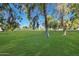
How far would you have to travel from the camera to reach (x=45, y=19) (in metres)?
2.14

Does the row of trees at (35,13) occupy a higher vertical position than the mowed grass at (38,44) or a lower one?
higher

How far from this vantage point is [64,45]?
2.12 meters

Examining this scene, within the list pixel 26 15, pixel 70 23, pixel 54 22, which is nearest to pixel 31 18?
pixel 26 15

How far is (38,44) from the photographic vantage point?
2.12 metres

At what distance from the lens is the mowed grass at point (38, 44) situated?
2105 mm

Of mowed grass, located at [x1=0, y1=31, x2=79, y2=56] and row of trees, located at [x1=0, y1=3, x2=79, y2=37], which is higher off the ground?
row of trees, located at [x1=0, y1=3, x2=79, y2=37]

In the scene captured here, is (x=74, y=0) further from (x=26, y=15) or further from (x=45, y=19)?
(x=26, y=15)

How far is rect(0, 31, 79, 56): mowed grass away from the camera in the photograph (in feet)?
6.91

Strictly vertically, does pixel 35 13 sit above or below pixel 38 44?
above

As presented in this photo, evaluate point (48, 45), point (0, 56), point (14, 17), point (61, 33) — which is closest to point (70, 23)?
point (61, 33)

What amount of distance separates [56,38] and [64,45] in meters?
0.10

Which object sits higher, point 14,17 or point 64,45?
point 14,17

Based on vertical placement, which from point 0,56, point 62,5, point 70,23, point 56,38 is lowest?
point 0,56

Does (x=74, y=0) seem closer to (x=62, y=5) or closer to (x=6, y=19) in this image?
(x=62, y=5)
